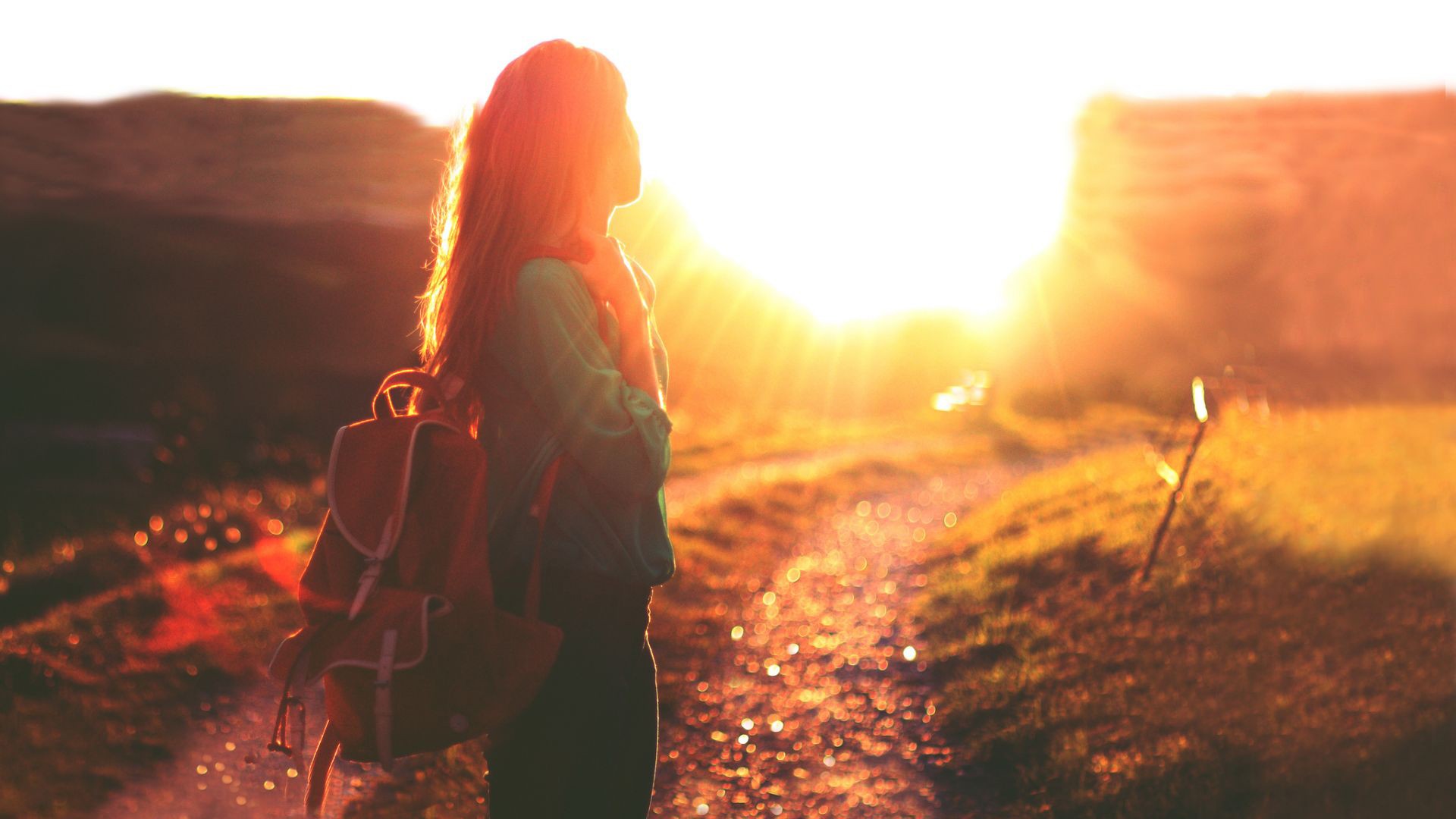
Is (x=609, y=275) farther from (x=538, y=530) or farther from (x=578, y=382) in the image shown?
(x=538, y=530)

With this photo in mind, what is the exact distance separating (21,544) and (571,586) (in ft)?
30.1

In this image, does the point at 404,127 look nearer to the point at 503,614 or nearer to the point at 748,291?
the point at 503,614

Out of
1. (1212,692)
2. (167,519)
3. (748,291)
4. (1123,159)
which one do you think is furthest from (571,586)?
(748,291)

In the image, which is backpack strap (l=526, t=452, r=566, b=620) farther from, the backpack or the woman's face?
the woman's face

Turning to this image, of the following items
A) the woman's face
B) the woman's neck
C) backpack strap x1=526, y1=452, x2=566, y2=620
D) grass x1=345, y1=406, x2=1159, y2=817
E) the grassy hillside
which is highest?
the woman's face

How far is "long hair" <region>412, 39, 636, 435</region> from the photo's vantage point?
166 centimetres

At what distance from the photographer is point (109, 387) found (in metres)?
10.9

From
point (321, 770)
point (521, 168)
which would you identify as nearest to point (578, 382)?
point (521, 168)

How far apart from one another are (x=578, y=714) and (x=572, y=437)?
19.3 inches

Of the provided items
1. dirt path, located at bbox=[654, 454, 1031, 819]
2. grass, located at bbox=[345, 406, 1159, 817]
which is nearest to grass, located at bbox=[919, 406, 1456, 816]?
dirt path, located at bbox=[654, 454, 1031, 819]

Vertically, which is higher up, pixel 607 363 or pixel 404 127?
pixel 607 363

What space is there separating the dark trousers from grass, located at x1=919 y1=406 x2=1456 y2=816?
2.39 m

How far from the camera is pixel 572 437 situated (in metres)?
1.61

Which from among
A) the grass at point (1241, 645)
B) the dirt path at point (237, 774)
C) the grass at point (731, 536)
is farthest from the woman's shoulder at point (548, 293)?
the grass at point (1241, 645)
